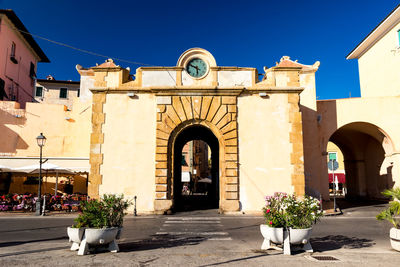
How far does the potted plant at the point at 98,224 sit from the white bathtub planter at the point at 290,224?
11.8 ft

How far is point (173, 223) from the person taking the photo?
1220cm

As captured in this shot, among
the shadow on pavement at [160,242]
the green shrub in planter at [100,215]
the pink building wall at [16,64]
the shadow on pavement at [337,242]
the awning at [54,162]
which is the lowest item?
the shadow on pavement at [337,242]

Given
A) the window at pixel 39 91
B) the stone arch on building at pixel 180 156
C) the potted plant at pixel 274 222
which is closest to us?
the potted plant at pixel 274 222

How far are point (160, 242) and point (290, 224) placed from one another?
357cm

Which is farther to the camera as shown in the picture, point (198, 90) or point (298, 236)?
point (198, 90)

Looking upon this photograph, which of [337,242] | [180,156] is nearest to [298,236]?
[337,242]

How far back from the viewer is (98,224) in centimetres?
698

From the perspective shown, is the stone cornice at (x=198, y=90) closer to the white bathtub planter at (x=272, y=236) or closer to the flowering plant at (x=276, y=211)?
the flowering plant at (x=276, y=211)

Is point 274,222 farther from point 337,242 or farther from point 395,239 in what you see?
point 395,239

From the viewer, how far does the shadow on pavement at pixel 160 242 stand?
25.7ft

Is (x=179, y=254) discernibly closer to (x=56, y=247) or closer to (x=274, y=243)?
(x=274, y=243)

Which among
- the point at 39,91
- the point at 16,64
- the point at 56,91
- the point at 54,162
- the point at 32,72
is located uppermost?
the point at 56,91

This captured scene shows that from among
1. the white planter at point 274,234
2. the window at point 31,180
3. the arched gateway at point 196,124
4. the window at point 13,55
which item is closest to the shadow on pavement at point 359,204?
the arched gateway at point 196,124

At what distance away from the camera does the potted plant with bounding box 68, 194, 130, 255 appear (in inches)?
272
